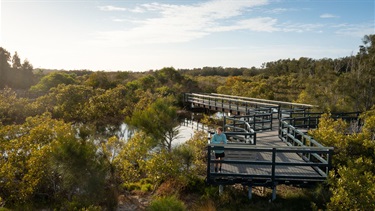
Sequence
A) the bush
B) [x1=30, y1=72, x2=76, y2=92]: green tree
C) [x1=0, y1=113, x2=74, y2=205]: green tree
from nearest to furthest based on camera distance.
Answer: the bush
[x1=0, y1=113, x2=74, y2=205]: green tree
[x1=30, y1=72, x2=76, y2=92]: green tree

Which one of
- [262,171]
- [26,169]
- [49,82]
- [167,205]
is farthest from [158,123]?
[49,82]

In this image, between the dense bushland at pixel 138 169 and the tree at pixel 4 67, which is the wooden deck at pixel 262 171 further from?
the tree at pixel 4 67

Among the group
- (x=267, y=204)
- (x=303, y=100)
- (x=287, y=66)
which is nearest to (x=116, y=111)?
(x=303, y=100)

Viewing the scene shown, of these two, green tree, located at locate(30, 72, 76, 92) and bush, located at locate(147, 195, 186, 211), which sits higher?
green tree, located at locate(30, 72, 76, 92)

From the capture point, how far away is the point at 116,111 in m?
25.7

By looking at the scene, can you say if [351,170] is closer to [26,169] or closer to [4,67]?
[26,169]

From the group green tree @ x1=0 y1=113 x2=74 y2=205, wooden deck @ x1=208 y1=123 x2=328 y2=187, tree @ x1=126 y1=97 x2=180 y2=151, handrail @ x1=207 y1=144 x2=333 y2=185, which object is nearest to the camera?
handrail @ x1=207 y1=144 x2=333 y2=185

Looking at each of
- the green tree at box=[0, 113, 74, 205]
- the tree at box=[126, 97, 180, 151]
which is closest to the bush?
the green tree at box=[0, 113, 74, 205]

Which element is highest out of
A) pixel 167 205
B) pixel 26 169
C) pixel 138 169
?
pixel 26 169

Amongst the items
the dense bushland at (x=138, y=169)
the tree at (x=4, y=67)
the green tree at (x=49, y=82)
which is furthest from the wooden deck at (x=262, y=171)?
the tree at (x=4, y=67)

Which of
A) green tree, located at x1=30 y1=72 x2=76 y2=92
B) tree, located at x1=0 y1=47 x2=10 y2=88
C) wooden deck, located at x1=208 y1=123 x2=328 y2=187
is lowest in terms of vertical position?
wooden deck, located at x1=208 y1=123 x2=328 y2=187

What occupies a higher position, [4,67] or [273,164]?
[4,67]

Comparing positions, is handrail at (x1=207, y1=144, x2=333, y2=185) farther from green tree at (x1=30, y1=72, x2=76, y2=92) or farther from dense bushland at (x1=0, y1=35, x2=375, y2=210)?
green tree at (x1=30, y1=72, x2=76, y2=92)

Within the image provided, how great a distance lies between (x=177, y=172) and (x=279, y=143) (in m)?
4.70
